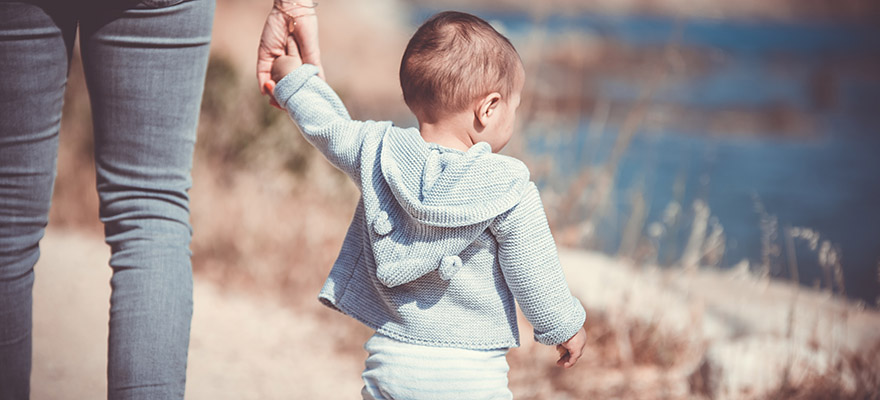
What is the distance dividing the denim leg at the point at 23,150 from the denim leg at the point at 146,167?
8 centimetres

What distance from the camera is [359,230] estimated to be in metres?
1.70

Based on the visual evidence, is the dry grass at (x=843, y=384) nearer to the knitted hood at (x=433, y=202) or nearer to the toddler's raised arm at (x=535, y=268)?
the toddler's raised arm at (x=535, y=268)

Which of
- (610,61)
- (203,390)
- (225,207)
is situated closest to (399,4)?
(610,61)

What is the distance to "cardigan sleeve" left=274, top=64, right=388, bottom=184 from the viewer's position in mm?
1618

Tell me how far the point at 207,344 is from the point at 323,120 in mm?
1684

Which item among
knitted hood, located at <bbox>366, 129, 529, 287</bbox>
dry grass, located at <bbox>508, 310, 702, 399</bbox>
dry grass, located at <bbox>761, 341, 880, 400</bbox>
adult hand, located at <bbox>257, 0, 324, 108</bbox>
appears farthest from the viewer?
dry grass, located at <bbox>508, 310, 702, 399</bbox>

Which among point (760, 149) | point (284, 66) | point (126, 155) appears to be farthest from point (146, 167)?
point (760, 149)

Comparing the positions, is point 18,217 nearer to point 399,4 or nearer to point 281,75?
point 281,75

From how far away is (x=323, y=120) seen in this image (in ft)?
5.39

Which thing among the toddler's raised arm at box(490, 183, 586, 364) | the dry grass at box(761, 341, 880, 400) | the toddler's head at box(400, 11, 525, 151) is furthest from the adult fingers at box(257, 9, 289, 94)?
the dry grass at box(761, 341, 880, 400)

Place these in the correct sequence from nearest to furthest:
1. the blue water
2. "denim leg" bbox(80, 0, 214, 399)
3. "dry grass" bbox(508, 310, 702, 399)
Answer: "denim leg" bbox(80, 0, 214, 399)
"dry grass" bbox(508, 310, 702, 399)
the blue water

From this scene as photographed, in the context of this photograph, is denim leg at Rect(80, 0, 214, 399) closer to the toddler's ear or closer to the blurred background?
the toddler's ear

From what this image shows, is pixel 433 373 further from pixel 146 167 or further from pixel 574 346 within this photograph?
pixel 146 167

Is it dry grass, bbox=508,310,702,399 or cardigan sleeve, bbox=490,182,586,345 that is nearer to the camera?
cardigan sleeve, bbox=490,182,586,345
